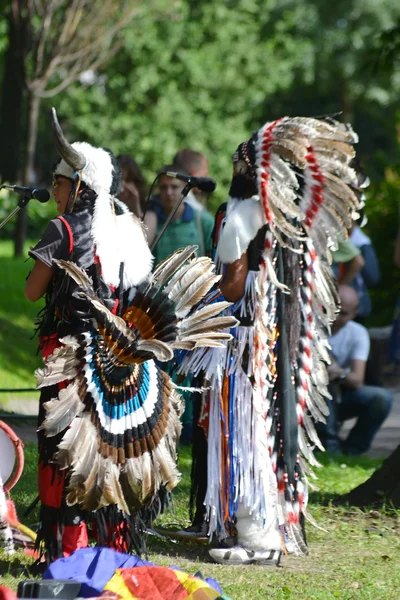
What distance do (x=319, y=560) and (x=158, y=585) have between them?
1.30 meters

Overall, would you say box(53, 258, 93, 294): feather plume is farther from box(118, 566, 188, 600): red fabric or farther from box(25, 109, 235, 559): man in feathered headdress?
box(118, 566, 188, 600): red fabric

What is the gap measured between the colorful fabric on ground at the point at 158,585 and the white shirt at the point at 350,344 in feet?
13.9

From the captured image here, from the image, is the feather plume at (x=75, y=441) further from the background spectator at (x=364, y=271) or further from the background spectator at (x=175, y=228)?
the background spectator at (x=364, y=271)

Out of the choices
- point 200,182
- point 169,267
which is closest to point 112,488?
point 169,267

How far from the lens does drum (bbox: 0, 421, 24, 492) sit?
15.5 feet

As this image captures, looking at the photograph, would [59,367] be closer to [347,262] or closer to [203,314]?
[203,314]

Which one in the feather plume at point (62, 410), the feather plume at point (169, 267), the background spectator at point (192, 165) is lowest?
the feather plume at point (62, 410)

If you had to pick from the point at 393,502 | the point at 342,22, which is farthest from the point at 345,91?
the point at 393,502

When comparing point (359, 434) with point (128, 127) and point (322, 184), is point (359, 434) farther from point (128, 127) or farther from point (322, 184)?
point (128, 127)

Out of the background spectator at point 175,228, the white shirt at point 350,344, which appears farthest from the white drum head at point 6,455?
the white shirt at point 350,344

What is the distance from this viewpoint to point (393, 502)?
570cm

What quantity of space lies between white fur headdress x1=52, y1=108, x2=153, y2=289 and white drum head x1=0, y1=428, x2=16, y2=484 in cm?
98

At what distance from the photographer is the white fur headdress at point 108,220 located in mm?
4266

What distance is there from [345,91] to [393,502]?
30045 millimetres
